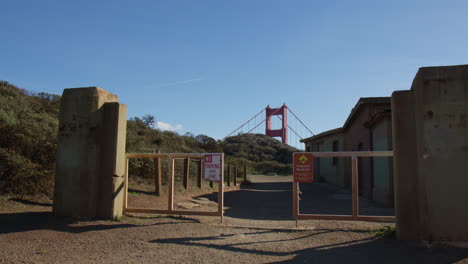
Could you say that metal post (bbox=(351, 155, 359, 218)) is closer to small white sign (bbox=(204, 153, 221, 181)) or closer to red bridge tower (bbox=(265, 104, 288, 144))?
small white sign (bbox=(204, 153, 221, 181))

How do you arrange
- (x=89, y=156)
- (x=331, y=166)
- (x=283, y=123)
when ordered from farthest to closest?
1. (x=283, y=123)
2. (x=331, y=166)
3. (x=89, y=156)

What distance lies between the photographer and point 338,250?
5578 mm

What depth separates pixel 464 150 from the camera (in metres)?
5.32

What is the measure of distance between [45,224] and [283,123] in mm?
66841

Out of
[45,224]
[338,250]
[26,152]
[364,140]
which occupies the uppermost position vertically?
[364,140]

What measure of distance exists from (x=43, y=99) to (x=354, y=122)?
49.6ft

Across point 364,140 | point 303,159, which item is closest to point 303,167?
point 303,159

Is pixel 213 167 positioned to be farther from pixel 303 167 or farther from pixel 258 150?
pixel 258 150

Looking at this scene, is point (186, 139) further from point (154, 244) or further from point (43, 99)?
point (154, 244)

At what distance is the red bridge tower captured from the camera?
70.3 m

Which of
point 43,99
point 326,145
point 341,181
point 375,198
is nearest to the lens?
point 375,198

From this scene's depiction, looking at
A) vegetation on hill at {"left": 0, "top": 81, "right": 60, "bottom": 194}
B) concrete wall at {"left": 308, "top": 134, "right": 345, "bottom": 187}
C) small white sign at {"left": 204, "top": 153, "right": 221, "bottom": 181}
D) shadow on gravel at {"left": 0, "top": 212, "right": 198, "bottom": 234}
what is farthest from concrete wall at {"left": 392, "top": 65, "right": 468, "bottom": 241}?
concrete wall at {"left": 308, "top": 134, "right": 345, "bottom": 187}

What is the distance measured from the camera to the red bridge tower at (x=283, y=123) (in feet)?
231

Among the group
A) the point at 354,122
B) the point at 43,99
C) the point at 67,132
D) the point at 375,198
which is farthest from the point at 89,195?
the point at 354,122
